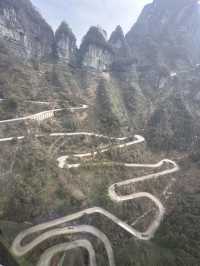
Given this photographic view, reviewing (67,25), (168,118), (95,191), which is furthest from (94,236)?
(67,25)

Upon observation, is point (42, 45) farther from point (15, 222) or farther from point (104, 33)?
point (15, 222)

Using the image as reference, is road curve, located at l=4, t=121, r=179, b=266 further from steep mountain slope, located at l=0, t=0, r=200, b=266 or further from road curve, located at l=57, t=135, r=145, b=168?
steep mountain slope, located at l=0, t=0, r=200, b=266

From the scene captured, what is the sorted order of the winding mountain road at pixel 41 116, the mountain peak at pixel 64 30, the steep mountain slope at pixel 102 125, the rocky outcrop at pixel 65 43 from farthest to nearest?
the mountain peak at pixel 64 30
the rocky outcrop at pixel 65 43
the winding mountain road at pixel 41 116
the steep mountain slope at pixel 102 125

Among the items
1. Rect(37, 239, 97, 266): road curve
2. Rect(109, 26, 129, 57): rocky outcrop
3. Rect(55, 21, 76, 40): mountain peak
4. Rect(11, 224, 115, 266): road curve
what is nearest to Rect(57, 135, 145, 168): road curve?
Rect(11, 224, 115, 266): road curve

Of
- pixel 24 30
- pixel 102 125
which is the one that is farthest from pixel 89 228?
pixel 24 30

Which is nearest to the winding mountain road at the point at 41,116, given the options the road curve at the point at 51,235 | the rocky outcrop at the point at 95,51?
the road curve at the point at 51,235

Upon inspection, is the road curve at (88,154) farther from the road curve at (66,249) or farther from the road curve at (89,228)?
the road curve at (66,249)

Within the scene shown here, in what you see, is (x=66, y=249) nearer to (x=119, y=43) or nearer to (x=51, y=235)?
(x=51, y=235)
